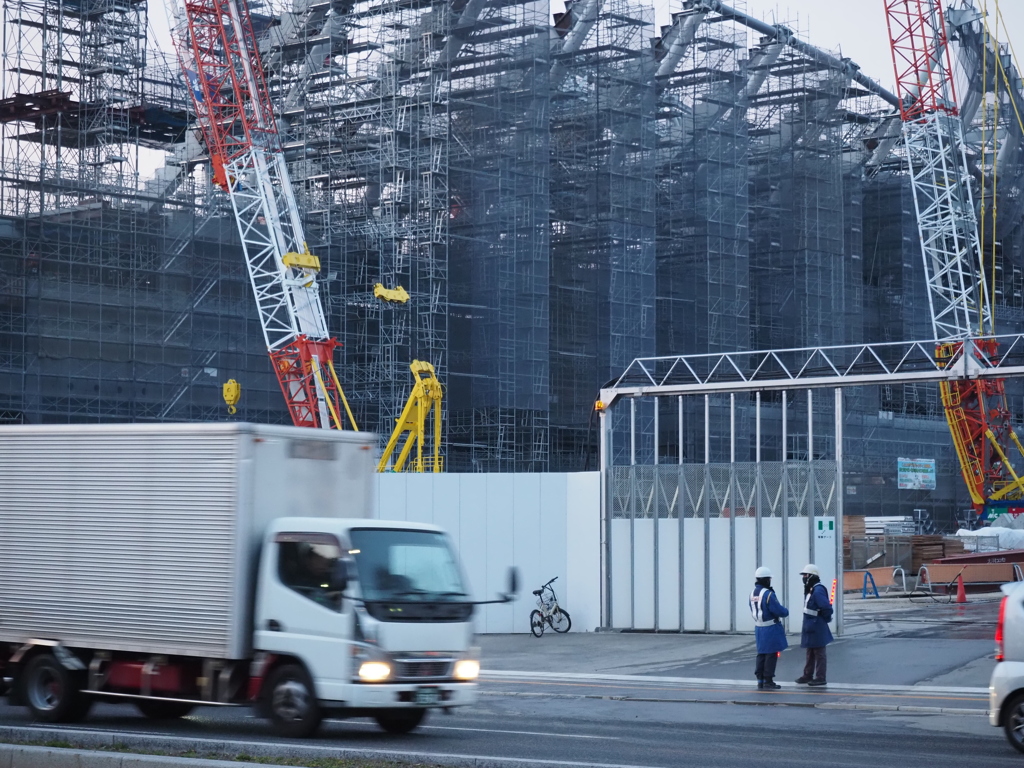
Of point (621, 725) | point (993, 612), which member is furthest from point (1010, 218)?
point (621, 725)

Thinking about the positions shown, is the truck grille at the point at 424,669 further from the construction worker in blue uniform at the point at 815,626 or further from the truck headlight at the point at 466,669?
the construction worker in blue uniform at the point at 815,626

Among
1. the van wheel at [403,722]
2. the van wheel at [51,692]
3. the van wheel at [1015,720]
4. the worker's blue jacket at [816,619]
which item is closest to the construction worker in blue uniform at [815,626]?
the worker's blue jacket at [816,619]

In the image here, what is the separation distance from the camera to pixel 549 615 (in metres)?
28.5

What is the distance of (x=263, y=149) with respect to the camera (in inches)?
1897

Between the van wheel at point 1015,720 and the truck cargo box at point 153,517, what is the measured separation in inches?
253

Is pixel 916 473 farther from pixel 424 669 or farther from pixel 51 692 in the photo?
pixel 51 692

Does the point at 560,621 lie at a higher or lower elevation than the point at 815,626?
lower

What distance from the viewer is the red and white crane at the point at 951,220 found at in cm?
5556

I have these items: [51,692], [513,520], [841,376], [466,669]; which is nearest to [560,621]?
[513,520]

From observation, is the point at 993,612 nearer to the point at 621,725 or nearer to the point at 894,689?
the point at 894,689

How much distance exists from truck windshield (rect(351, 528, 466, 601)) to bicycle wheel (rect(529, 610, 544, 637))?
44.6ft

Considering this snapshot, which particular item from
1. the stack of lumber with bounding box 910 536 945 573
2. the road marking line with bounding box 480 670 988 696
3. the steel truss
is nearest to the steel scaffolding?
the stack of lumber with bounding box 910 536 945 573

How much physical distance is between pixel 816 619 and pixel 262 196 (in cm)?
3151

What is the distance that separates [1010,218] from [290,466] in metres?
58.2
